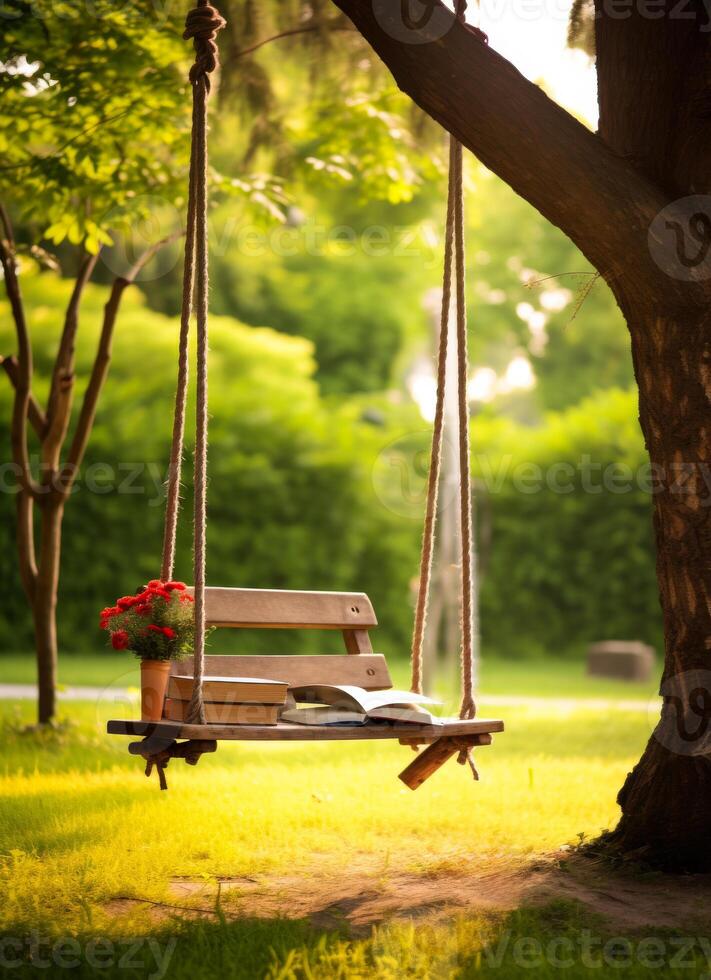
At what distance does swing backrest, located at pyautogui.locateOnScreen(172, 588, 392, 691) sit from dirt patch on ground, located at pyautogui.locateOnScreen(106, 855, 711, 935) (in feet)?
2.33

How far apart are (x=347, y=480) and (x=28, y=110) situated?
8109 millimetres

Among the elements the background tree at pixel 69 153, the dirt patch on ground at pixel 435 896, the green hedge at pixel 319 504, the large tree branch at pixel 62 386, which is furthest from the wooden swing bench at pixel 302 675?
the green hedge at pixel 319 504

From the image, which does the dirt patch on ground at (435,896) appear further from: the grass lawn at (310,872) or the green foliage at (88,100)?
the green foliage at (88,100)

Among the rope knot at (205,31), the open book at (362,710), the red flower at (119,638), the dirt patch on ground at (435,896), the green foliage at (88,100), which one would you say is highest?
the green foliage at (88,100)

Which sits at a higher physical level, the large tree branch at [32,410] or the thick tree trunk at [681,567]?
the large tree branch at [32,410]

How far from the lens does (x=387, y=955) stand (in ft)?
10.9

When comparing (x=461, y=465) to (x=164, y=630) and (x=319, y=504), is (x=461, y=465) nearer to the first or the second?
(x=164, y=630)

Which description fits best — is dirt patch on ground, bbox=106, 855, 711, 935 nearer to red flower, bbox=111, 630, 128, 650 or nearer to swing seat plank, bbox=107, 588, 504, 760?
swing seat plank, bbox=107, 588, 504, 760

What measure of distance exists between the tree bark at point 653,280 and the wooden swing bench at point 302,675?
711 mm

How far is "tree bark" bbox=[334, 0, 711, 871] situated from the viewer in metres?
3.87

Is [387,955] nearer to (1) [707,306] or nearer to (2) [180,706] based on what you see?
(2) [180,706]

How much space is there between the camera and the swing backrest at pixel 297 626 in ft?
13.8

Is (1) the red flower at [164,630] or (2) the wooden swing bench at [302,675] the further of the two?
(1) the red flower at [164,630]

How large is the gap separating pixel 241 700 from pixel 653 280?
1914 mm
